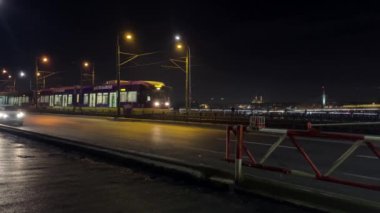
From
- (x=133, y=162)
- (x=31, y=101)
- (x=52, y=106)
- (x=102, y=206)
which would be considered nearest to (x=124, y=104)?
(x=52, y=106)

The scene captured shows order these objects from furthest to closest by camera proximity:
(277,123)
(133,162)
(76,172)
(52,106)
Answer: (52,106)
(277,123)
(133,162)
(76,172)

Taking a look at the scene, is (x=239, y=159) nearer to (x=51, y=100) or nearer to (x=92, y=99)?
(x=92, y=99)

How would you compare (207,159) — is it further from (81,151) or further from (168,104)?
(168,104)

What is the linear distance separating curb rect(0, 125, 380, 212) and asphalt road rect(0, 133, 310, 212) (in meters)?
0.24

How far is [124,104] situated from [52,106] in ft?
70.3

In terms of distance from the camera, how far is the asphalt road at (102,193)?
284 inches

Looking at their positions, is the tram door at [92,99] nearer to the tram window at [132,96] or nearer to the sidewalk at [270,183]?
the tram window at [132,96]

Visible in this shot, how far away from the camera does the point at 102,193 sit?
8.31 metres

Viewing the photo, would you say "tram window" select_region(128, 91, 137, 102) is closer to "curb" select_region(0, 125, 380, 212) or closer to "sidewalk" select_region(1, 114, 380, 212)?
"sidewalk" select_region(1, 114, 380, 212)

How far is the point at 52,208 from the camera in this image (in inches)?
280

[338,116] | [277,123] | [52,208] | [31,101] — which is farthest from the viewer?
[31,101]

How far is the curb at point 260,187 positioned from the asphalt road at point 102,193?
0.78ft

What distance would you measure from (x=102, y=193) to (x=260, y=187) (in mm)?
2935

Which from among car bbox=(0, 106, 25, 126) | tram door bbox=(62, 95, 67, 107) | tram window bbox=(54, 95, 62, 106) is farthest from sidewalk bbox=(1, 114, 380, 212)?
tram window bbox=(54, 95, 62, 106)
